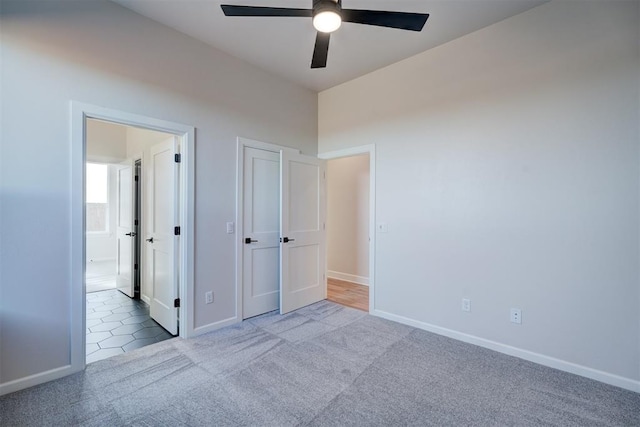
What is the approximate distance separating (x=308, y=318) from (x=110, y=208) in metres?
5.76

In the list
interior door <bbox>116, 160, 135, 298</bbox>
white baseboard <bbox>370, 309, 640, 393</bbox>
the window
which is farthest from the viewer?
the window

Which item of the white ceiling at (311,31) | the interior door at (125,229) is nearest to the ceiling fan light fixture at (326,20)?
the white ceiling at (311,31)

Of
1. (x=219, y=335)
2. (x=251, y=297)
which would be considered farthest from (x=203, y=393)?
(x=251, y=297)

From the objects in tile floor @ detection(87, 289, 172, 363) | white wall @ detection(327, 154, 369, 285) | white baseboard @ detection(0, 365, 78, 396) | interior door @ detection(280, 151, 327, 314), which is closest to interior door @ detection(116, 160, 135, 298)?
tile floor @ detection(87, 289, 172, 363)

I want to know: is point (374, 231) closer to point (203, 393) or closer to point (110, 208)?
point (203, 393)

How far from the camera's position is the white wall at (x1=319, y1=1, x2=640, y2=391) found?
211 cm

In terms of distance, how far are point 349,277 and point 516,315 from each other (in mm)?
3049

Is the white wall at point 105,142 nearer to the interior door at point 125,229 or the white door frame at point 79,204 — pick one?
the interior door at point 125,229

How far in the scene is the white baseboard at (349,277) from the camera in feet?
16.8

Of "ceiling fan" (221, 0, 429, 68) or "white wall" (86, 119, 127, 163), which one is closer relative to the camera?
"ceiling fan" (221, 0, 429, 68)

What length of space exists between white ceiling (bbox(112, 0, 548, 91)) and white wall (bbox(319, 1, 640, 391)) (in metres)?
0.22

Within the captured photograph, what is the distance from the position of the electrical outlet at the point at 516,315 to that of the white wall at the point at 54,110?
298 cm

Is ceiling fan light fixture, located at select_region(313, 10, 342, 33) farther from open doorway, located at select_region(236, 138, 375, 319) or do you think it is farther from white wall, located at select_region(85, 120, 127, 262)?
white wall, located at select_region(85, 120, 127, 262)

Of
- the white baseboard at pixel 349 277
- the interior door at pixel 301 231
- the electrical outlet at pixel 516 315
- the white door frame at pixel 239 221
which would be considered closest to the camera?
the electrical outlet at pixel 516 315
